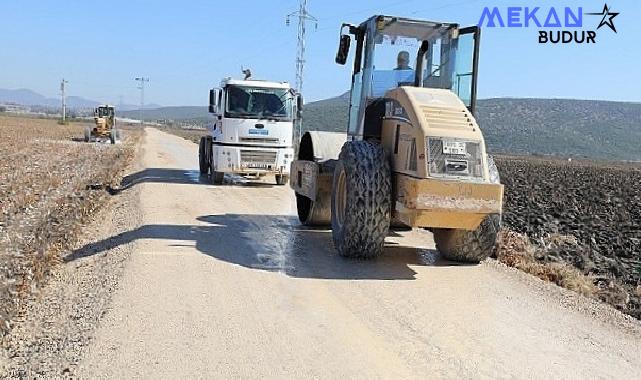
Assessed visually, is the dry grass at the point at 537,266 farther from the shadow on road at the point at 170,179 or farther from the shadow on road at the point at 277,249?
the shadow on road at the point at 170,179

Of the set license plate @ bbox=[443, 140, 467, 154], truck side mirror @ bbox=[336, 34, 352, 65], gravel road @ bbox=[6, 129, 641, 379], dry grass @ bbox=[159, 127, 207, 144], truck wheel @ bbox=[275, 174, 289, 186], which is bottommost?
dry grass @ bbox=[159, 127, 207, 144]

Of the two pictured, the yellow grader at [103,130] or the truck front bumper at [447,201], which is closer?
the truck front bumper at [447,201]

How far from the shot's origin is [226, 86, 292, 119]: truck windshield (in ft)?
56.4

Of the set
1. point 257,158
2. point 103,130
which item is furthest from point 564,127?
point 257,158

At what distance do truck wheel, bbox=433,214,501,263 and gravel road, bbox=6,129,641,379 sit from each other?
0.20 m

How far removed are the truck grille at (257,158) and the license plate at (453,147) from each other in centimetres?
1022

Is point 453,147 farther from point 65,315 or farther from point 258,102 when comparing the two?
point 258,102

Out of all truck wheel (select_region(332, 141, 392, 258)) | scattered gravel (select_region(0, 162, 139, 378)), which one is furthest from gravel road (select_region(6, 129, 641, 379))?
truck wheel (select_region(332, 141, 392, 258))

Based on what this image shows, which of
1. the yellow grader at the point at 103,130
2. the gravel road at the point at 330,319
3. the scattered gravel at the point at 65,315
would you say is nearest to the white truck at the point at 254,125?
the gravel road at the point at 330,319

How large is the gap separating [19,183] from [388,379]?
12920 mm

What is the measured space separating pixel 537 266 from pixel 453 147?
2383 millimetres

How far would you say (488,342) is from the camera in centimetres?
562

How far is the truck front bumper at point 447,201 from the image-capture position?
7.37 m

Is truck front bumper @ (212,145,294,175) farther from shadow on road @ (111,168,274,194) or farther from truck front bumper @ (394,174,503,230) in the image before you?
truck front bumper @ (394,174,503,230)
